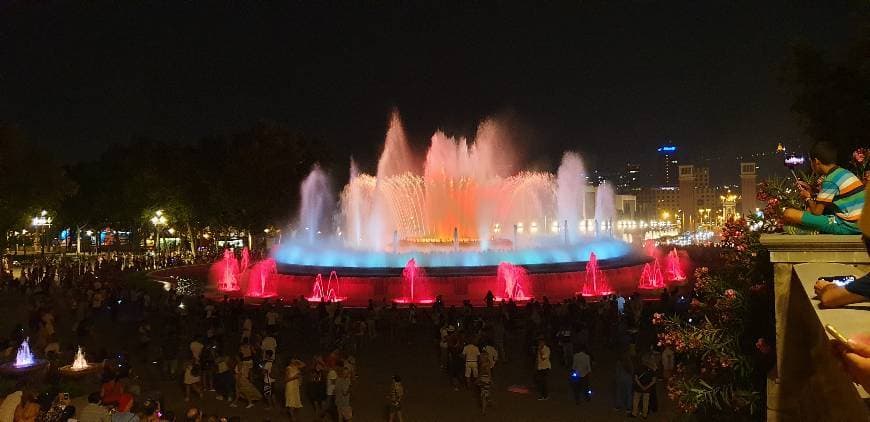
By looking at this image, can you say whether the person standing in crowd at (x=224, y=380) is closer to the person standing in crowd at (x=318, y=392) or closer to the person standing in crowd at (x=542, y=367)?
the person standing in crowd at (x=318, y=392)

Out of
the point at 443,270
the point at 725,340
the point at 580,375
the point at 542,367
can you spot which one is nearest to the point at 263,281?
the point at 443,270

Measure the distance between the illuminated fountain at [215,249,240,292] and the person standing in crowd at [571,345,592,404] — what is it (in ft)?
70.5

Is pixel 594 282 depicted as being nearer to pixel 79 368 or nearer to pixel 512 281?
pixel 512 281

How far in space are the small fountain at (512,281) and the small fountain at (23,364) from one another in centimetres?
1494

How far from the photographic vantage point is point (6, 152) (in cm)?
2755

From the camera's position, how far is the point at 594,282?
82.3ft

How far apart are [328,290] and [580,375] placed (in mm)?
14050

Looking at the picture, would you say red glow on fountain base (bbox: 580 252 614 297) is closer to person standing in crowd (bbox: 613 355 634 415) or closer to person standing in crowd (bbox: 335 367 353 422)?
person standing in crowd (bbox: 613 355 634 415)

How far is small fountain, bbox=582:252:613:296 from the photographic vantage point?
24.9 m

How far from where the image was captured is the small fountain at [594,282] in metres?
24.9

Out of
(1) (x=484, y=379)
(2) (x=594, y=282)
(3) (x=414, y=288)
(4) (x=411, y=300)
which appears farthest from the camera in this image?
(2) (x=594, y=282)

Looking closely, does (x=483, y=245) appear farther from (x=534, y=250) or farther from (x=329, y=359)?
(x=329, y=359)

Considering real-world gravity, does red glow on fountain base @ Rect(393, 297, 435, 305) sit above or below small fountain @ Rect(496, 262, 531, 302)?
below

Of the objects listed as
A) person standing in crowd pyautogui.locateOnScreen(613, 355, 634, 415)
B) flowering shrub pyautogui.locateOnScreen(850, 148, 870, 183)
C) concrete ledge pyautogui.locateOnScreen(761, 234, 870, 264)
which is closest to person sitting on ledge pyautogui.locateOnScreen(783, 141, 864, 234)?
concrete ledge pyautogui.locateOnScreen(761, 234, 870, 264)
